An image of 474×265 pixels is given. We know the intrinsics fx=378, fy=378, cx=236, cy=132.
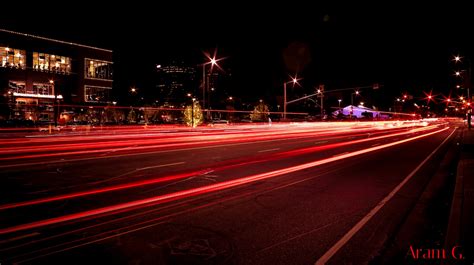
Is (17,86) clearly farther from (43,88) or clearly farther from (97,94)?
(97,94)

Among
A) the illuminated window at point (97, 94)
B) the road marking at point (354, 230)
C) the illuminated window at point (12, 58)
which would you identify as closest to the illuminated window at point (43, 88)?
the illuminated window at point (12, 58)

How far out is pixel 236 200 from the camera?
27.4 feet

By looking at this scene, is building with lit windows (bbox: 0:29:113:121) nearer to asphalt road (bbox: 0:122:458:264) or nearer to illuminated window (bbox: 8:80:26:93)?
illuminated window (bbox: 8:80:26:93)

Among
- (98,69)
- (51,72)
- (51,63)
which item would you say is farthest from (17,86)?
(98,69)

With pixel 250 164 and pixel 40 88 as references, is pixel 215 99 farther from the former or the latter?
pixel 250 164

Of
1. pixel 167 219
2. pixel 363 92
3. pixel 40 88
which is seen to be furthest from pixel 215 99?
pixel 167 219

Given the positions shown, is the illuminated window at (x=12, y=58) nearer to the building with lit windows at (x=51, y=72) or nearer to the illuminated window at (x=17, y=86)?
the building with lit windows at (x=51, y=72)

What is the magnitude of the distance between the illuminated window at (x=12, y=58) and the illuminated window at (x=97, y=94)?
10990 millimetres

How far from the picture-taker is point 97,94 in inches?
2655

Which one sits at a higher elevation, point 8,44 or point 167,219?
point 8,44

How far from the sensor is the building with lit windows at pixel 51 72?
54.7 metres

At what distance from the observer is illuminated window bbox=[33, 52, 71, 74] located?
5878 cm

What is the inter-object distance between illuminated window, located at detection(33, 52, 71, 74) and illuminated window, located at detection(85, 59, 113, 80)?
3356 millimetres

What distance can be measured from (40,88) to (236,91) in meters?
62.5
